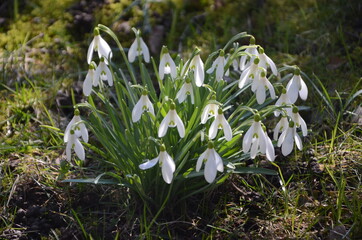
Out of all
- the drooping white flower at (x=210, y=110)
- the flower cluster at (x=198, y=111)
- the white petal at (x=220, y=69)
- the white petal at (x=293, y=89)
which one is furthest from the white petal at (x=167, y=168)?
the white petal at (x=293, y=89)

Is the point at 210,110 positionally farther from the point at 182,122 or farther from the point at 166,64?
the point at 166,64

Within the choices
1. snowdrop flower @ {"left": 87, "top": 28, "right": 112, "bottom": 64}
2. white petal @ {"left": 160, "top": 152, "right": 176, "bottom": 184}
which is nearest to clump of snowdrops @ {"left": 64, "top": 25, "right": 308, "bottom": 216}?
snowdrop flower @ {"left": 87, "top": 28, "right": 112, "bottom": 64}

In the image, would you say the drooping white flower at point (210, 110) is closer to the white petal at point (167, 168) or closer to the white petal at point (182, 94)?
the white petal at point (182, 94)

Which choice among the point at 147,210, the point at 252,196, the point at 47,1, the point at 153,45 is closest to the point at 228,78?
the point at 153,45

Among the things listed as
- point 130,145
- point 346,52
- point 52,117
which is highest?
point 130,145

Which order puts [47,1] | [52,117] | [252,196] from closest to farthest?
1. [252,196]
2. [52,117]
3. [47,1]

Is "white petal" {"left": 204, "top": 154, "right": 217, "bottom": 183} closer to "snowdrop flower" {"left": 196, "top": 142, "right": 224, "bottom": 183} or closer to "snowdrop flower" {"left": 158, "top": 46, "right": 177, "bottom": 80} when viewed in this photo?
"snowdrop flower" {"left": 196, "top": 142, "right": 224, "bottom": 183}

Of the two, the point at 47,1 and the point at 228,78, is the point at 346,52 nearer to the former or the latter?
the point at 228,78

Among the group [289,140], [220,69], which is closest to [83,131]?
[220,69]
